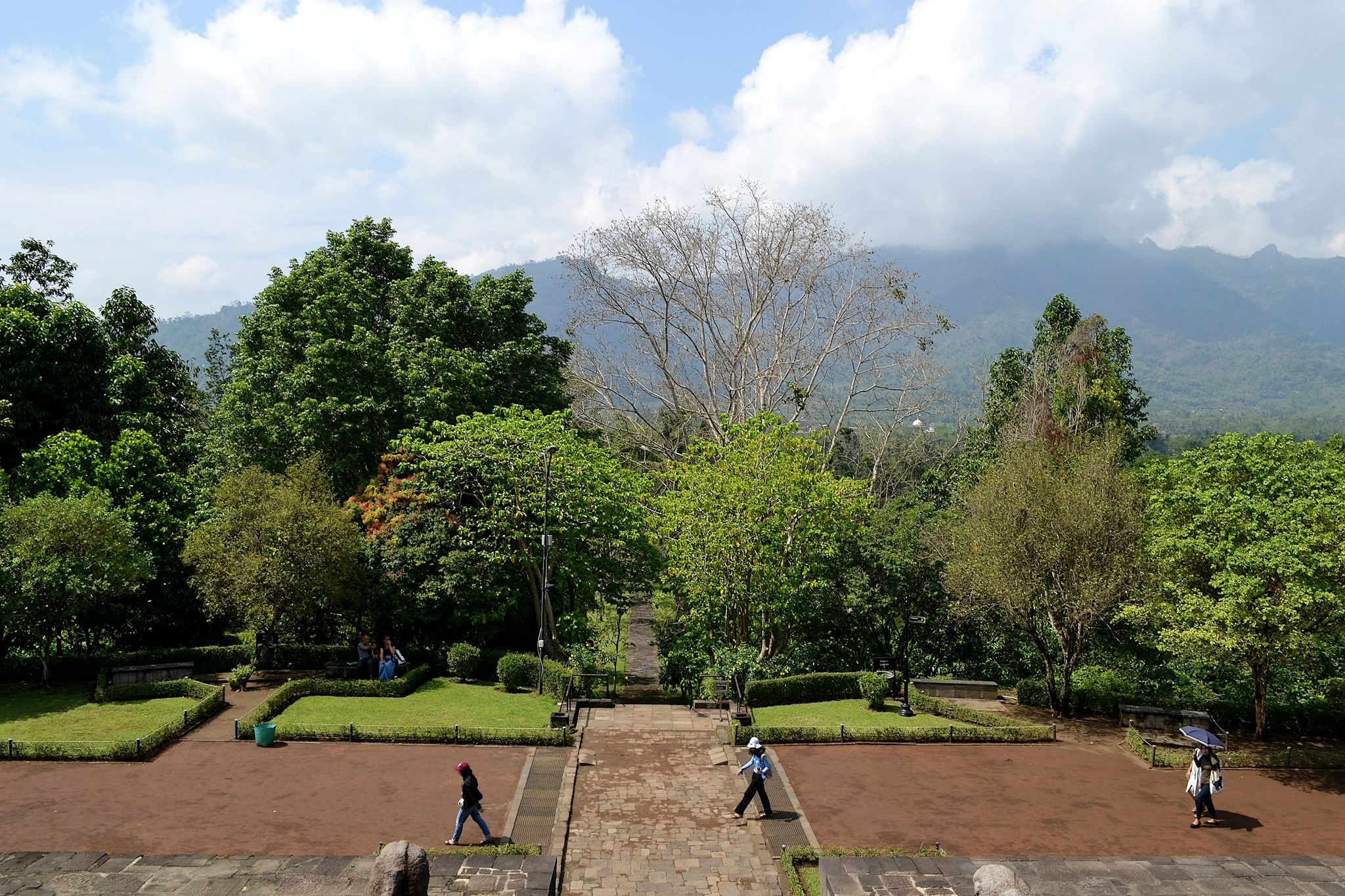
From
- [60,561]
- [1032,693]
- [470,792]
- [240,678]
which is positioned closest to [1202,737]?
[1032,693]

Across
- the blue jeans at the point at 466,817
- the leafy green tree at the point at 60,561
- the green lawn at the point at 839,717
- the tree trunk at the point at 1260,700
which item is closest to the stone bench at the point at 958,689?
the green lawn at the point at 839,717

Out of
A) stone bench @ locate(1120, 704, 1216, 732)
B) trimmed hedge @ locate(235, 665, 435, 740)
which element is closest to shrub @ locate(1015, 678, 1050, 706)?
stone bench @ locate(1120, 704, 1216, 732)

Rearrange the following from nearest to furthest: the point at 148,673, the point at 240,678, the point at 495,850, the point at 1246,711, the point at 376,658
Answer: the point at 495,850 → the point at 1246,711 → the point at 240,678 → the point at 148,673 → the point at 376,658

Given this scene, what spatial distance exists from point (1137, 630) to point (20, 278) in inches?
1575

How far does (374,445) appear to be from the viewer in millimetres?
27984

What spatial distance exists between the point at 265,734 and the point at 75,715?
230 inches

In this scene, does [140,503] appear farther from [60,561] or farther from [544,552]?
[544,552]

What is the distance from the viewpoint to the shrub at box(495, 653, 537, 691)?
895 inches

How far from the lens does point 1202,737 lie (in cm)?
1548

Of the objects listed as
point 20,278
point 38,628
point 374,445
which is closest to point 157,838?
point 38,628

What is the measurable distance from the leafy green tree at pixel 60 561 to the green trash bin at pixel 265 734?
6836 mm

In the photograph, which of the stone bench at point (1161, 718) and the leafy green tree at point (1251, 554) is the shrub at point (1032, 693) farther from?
the leafy green tree at point (1251, 554)

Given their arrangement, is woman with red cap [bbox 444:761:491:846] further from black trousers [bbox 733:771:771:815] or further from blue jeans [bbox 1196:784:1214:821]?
blue jeans [bbox 1196:784:1214:821]

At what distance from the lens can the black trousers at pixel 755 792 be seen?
1438 cm
